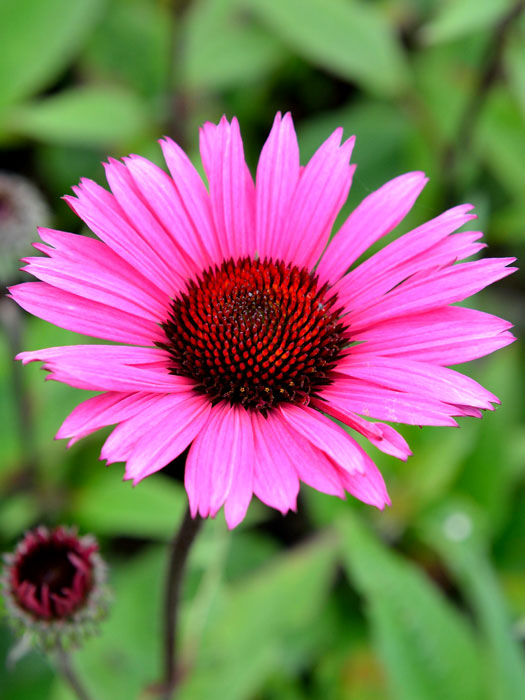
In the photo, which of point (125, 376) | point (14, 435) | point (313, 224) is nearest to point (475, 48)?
point (313, 224)

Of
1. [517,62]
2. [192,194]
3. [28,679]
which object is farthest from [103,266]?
[517,62]

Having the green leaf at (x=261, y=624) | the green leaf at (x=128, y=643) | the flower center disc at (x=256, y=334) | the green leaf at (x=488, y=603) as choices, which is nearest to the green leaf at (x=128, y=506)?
the green leaf at (x=128, y=643)

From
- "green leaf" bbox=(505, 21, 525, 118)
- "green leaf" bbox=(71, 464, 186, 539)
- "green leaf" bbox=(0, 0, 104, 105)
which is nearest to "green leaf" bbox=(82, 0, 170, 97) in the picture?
"green leaf" bbox=(0, 0, 104, 105)

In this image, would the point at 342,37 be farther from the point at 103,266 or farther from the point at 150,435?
the point at 150,435

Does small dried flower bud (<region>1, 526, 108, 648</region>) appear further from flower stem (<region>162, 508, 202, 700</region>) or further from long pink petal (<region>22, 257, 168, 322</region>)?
long pink petal (<region>22, 257, 168, 322</region>)

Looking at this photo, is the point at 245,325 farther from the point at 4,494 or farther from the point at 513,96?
the point at 513,96
